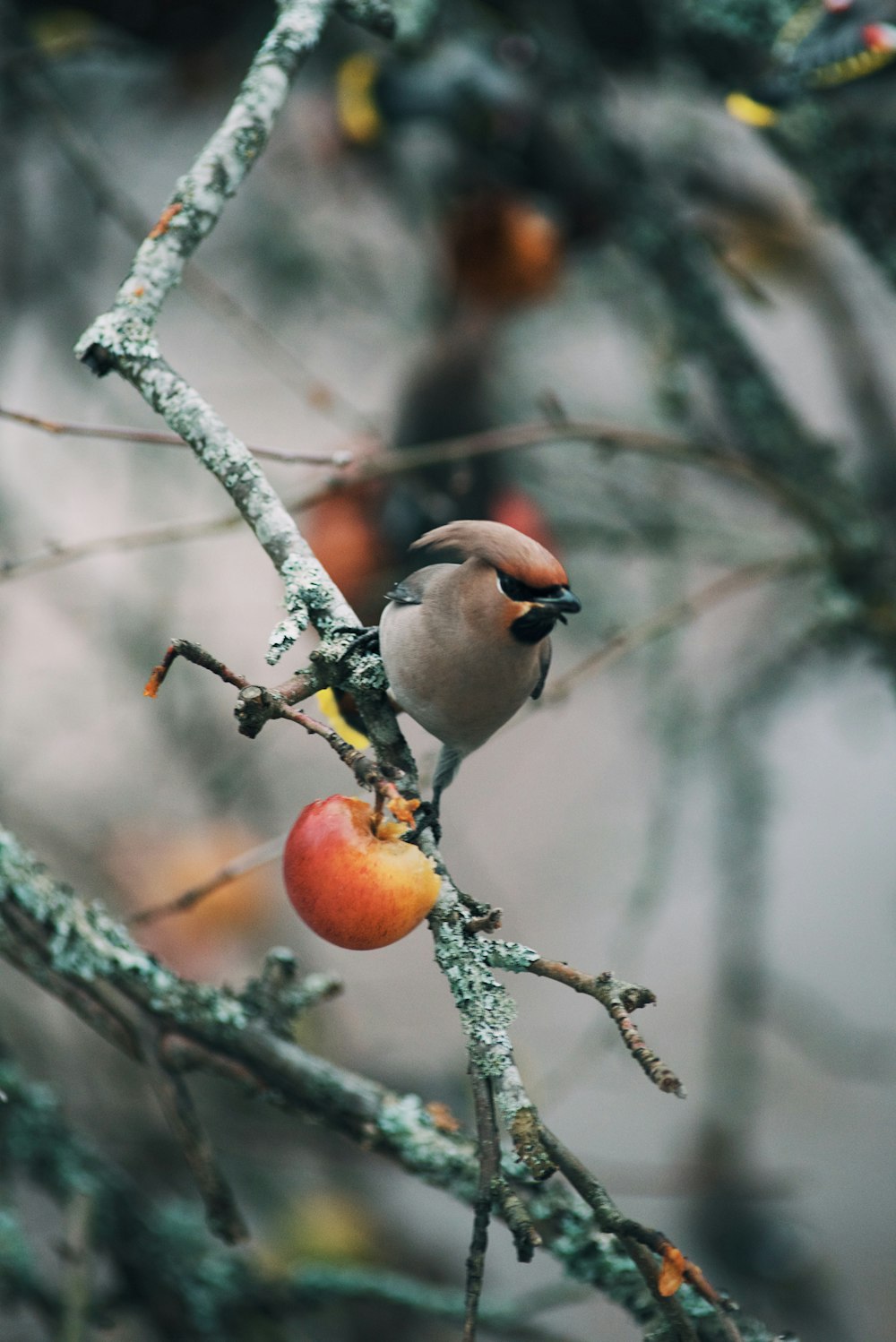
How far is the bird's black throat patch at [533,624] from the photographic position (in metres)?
0.71

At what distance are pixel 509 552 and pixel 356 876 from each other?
0.22m

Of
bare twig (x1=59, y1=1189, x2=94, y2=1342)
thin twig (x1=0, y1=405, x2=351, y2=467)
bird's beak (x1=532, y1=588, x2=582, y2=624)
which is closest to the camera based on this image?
bird's beak (x1=532, y1=588, x2=582, y2=624)

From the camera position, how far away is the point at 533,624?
0.72 meters

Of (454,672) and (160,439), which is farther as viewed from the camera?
(160,439)

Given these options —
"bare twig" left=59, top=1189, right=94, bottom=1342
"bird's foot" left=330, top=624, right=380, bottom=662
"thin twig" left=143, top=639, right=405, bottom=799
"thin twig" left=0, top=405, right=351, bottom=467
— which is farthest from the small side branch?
"bare twig" left=59, top=1189, right=94, bottom=1342

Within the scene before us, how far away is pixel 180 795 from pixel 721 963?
1089 millimetres

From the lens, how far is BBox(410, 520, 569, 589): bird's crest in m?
0.69

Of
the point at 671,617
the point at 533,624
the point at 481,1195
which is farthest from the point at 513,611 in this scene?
the point at 671,617

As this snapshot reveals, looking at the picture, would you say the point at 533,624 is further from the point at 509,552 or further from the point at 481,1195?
the point at 481,1195

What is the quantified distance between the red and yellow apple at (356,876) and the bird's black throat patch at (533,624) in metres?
0.15

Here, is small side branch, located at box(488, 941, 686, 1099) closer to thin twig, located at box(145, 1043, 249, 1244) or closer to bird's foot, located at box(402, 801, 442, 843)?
bird's foot, located at box(402, 801, 442, 843)

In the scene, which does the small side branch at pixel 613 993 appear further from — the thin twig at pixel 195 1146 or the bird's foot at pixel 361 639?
the thin twig at pixel 195 1146

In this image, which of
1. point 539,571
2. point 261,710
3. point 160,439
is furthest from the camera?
point 160,439

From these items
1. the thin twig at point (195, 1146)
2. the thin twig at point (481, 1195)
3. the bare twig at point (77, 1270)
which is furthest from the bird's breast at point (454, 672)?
the bare twig at point (77, 1270)
